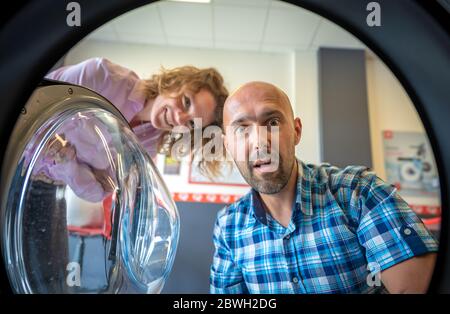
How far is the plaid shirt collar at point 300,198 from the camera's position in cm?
44

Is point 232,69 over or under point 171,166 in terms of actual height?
over

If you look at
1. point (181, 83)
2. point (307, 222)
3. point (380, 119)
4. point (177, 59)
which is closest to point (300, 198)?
point (307, 222)

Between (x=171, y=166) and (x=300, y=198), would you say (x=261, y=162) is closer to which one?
(x=300, y=198)

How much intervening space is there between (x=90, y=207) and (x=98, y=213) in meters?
0.02

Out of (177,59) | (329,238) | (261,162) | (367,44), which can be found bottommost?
(329,238)

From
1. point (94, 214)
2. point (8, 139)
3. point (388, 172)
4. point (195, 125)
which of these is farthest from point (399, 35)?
point (388, 172)

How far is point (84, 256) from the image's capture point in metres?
0.49

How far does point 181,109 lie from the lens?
0.48 metres

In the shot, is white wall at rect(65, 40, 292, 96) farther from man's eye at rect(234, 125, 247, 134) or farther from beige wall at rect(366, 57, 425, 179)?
beige wall at rect(366, 57, 425, 179)

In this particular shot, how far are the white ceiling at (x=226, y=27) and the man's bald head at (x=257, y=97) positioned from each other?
301 millimetres

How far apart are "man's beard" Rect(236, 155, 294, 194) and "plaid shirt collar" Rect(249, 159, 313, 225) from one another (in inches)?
1.5

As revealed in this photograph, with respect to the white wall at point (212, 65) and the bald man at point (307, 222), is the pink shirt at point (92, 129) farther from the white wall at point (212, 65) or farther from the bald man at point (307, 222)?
the bald man at point (307, 222)

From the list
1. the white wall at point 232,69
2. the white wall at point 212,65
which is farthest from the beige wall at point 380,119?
the white wall at point 212,65

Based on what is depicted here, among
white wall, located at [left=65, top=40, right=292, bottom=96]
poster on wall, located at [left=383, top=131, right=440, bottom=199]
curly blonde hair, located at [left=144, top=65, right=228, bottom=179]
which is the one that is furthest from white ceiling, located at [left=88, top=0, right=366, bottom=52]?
poster on wall, located at [left=383, top=131, right=440, bottom=199]
